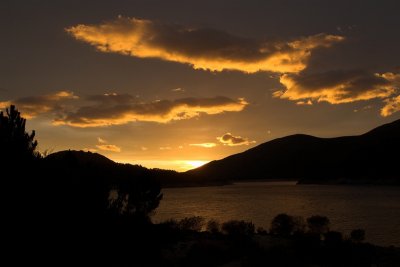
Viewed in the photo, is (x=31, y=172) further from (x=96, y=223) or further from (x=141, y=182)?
(x=141, y=182)

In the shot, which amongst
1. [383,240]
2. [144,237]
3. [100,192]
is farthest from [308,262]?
[383,240]

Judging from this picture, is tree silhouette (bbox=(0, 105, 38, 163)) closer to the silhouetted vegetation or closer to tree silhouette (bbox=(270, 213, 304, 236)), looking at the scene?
the silhouetted vegetation

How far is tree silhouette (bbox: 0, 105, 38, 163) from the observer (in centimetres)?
1772

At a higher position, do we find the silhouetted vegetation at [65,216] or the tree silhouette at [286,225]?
the silhouetted vegetation at [65,216]

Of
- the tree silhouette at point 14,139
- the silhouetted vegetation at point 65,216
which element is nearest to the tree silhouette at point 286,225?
the silhouetted vegetation at point 65,216

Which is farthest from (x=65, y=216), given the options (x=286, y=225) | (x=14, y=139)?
(x=286, y=225)

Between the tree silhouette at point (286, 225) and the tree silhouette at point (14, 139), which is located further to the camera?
the tree silhouette at point (286, 225)

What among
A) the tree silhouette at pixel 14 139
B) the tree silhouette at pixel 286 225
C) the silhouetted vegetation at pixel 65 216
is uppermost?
the tree silhouette at pixel 14 139

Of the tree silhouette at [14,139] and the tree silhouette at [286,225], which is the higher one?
the tree silhouette at [14,139]

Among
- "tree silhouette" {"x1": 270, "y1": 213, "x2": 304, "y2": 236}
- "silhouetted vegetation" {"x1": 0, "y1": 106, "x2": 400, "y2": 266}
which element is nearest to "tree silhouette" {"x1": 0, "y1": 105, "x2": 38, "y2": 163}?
"silhouetted vegetation" {"x1": 0, "y1": 106, "x2": 400, "y2": 266}

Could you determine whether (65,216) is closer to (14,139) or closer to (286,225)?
(14,139)

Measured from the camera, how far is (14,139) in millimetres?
18609

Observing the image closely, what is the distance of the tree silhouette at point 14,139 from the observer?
17.7 metres

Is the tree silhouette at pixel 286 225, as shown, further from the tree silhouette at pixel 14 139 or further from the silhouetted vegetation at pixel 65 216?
the tree silhouette at pixel 14 139
